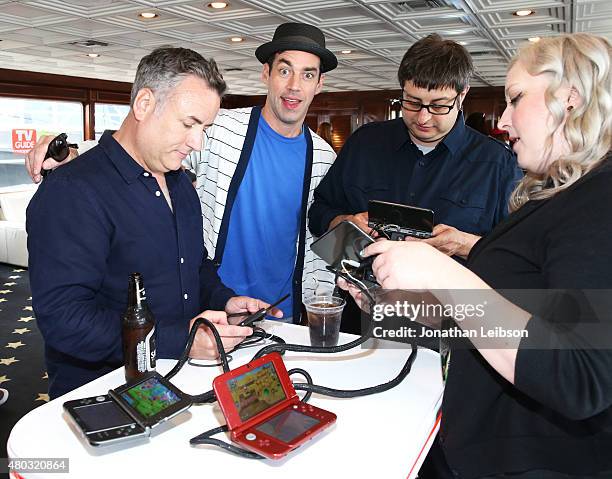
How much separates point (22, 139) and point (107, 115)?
7.04 ft

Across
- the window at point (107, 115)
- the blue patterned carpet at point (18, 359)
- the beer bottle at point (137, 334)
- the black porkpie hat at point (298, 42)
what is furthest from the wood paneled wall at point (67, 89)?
the beer bottle at point (137, 334)

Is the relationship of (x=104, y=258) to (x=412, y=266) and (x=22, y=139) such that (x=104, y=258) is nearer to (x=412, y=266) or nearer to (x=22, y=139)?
(x=412, y=266)

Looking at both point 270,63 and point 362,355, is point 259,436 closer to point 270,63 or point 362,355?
point 362,355

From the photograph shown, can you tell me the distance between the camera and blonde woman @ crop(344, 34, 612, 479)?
902 mm

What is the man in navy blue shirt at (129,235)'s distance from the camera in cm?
135

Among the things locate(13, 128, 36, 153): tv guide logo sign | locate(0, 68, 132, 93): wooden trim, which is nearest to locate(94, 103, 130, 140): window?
locate(0, 68, 132, 93): wooden trim

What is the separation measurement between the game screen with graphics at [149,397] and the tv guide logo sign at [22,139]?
955 centimetres

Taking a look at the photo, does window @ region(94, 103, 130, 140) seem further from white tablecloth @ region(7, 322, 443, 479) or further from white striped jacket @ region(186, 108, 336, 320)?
white tablecloth @ region(7, 322, 443, 479)

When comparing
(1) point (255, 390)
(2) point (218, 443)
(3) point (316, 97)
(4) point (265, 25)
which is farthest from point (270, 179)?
(3) point (316, 97)

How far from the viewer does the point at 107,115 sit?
11.4m

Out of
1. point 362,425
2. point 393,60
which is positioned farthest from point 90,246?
point 393,60

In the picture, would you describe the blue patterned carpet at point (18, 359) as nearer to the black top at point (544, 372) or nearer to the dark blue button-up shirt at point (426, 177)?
the dark blue button-up shirt at point (426, 177)

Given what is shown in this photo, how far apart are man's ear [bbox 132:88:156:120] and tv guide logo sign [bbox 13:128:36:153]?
9.02 metres

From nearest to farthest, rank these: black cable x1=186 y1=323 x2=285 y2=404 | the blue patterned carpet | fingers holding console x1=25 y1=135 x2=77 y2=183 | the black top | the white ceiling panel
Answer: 1. the black top
2. black cable x1=186 y1=323 x2=285 y2=404
3. fingers holding console x1=25 y1=135 x2=77 y2=183
4. the blue patterned carpet
5. the white ceiling panel
